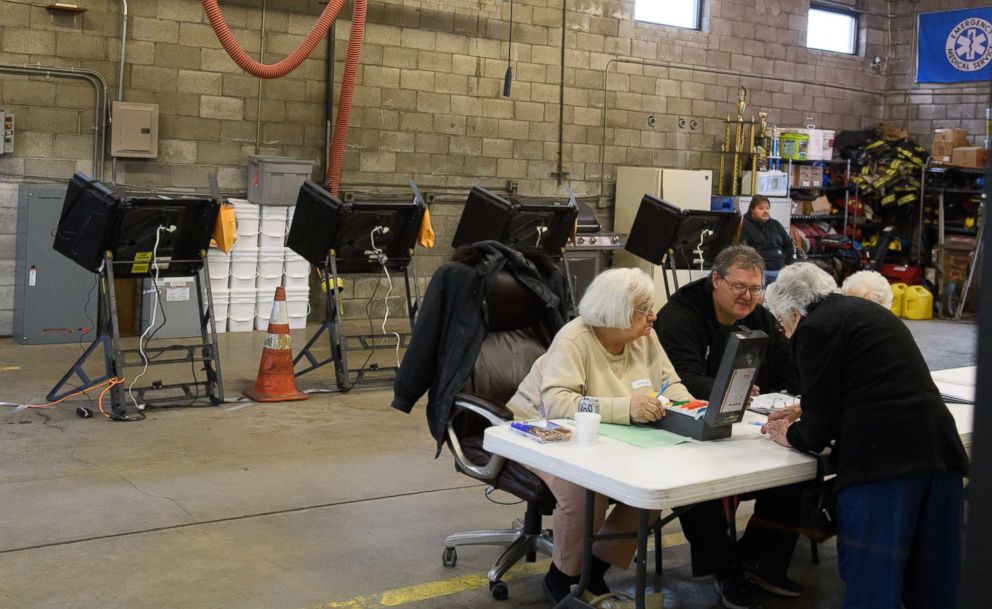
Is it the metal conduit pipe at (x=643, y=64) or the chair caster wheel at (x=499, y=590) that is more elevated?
the metal conduit pipe at (x=643, y=64)

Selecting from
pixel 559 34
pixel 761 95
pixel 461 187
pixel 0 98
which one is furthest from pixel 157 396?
Result: pixel 761 95

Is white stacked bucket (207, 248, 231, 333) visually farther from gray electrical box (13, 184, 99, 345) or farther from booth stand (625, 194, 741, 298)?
booth stand (625, 194, 741, 298)

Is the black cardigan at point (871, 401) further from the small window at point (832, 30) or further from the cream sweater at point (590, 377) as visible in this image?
the small window at point (832, 30)

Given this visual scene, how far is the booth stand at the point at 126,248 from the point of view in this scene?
5.84 metres

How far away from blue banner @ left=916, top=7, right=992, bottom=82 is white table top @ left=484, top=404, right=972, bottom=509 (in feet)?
34.4

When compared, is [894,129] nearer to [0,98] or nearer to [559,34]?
[559,34]

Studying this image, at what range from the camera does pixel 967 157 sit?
480 inches

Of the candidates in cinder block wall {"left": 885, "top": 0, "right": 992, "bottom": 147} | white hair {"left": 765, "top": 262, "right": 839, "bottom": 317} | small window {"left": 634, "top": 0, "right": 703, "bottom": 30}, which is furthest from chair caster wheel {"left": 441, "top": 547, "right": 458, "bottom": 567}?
cinder block wall {"left": 885, "top": 0, "right": 992, "bottom": 147}

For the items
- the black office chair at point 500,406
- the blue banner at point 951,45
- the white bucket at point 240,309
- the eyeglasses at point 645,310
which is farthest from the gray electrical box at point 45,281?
the blue banner at point 951,45

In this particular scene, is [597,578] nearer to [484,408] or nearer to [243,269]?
[484,408]

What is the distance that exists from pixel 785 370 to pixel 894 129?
10.4 meters

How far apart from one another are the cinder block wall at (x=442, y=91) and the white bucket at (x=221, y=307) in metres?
0.95

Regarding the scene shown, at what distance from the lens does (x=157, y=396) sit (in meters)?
6.45

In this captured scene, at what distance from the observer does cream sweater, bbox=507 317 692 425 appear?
3373mm
